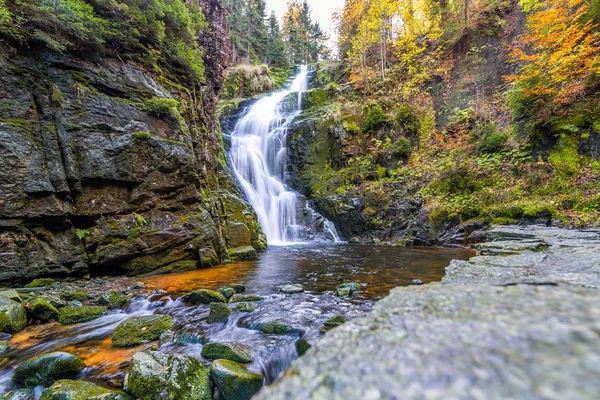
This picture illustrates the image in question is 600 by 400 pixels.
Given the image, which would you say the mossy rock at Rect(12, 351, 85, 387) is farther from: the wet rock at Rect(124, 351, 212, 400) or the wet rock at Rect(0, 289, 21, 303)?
the wet rock at Rect(0, 289, 21, 303)

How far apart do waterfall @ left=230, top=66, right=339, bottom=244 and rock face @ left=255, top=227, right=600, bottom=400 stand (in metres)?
13.7

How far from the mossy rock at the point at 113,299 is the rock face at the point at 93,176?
6.58 ft

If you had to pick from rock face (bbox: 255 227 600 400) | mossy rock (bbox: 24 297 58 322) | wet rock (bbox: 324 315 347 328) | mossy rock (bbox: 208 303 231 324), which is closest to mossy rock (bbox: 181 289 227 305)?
mossy rock (bbox: 208 303 231 324)

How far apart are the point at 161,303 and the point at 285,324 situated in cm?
258

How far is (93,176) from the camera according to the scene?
22.5 ft

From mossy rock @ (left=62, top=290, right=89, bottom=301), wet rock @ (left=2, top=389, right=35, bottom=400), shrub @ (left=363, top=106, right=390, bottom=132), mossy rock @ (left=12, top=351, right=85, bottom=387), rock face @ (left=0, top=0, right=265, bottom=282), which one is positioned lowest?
wet rock @ (left=2, top=389, right=35, bottom=400)

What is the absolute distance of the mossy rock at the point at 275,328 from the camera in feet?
12.5

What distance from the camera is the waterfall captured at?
A: 1566 centimetres

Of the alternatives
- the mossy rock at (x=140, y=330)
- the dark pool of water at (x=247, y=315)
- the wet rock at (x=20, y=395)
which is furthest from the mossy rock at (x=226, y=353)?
the wet rock at (x=20, y=395)

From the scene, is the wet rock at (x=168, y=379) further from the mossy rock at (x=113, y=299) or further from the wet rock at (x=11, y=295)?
the wet rock at (x=11, y=295)

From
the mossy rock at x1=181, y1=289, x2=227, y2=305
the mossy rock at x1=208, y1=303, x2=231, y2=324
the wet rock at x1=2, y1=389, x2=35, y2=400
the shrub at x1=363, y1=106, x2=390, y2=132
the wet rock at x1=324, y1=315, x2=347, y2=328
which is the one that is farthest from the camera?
the shrub at x1=363, y1=106, x2=390, y2=132

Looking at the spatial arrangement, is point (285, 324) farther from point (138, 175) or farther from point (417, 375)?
point (138, 175)

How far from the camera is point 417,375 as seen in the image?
0.80m

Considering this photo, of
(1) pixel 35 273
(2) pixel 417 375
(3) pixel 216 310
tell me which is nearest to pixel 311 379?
(2) pixel 417 375
